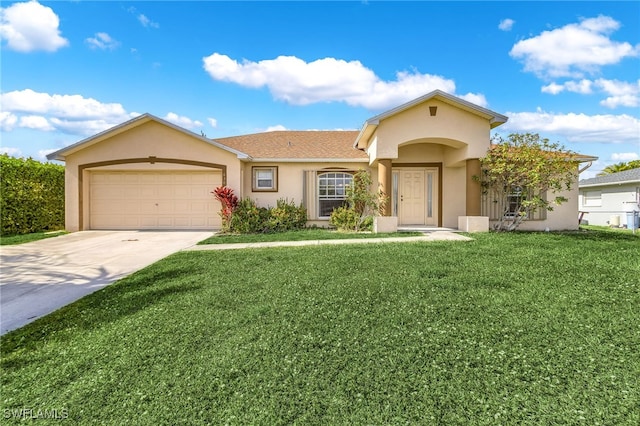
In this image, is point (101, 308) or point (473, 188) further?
point (473, 188)

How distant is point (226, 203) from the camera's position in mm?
13023

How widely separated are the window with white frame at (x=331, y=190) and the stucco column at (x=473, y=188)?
4852 mm

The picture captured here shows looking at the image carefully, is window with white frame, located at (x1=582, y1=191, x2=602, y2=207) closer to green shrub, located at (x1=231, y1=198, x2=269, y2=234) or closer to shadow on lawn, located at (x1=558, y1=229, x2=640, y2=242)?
shadow on lawn, located at (x1=558, y1=229, x2=640, y2=242)

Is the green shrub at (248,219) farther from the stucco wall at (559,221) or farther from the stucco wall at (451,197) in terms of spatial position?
the stucco wall at (559,221)

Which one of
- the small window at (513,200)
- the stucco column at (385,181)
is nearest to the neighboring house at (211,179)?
the small window at (513,200)

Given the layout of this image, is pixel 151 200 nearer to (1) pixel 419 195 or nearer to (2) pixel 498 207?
(1) pixel 419 195

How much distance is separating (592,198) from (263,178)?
23.9 metres

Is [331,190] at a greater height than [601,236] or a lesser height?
greater

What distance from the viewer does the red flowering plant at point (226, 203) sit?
512 inches

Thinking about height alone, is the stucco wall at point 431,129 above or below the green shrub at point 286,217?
above

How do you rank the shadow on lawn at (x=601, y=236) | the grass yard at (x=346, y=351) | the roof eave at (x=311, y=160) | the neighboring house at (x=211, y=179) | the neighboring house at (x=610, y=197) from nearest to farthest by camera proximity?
the grass yard at (x=346, y=351), the shadow on lawn at (x=601, y=236), the neighboring house at (x=211, y=179), the roof eave at (x=311, y=160), the neighboring house at (x=610, y=197)

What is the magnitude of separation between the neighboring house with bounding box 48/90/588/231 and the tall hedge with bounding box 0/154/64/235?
3.74ft

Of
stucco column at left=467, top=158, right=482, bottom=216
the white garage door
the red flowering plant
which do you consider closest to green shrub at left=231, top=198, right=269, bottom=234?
the red flowering plant

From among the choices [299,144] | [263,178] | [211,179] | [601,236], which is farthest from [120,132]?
[601,236]
